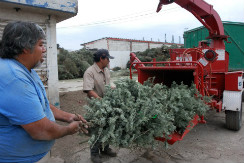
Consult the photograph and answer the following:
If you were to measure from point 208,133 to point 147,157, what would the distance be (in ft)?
6.20

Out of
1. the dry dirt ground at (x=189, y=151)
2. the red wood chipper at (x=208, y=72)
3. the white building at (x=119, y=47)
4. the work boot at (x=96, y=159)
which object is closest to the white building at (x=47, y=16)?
the dry dirt ground at (x=189, y=151)

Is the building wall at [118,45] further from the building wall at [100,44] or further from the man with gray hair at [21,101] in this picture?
the man with gray hair at [21,101]

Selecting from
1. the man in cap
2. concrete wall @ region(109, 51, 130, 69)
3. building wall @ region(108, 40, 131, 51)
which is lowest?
the man in cap

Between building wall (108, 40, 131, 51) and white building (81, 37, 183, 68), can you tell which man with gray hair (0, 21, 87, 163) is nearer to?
white building (81, 37, 183, 68)

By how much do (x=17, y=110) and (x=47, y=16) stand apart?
14.6ft

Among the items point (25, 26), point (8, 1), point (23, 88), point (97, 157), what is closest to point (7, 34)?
point (25, 26)

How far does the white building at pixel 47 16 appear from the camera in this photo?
4484mm

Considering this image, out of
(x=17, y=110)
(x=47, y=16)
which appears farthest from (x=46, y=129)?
(x=47, y=16)

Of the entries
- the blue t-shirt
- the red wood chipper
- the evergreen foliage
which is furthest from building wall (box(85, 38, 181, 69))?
the blue t-shirt

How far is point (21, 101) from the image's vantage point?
1.29 metres

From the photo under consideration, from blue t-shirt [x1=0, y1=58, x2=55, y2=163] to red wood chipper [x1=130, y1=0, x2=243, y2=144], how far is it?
1961mm

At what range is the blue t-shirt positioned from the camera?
1295mm

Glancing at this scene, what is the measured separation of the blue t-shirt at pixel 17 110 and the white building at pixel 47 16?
363 cm

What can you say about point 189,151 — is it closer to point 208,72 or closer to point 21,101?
point 208,72
